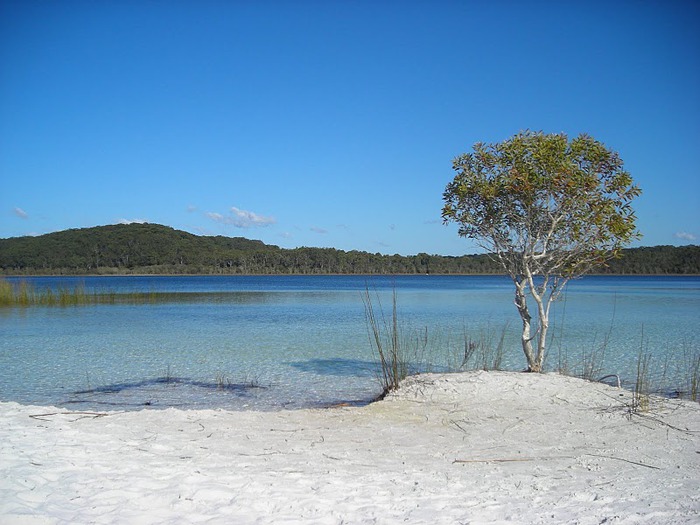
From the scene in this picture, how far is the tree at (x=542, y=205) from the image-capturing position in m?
9.30

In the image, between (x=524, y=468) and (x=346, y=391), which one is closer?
(x=524, y=468)

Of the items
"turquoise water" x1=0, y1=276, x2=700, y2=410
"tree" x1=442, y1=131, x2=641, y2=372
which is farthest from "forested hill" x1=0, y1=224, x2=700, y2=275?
"tree" x1=442, y1=131, x2=641, y2=372

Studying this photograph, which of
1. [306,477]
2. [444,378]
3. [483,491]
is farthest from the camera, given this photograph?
[444,378]

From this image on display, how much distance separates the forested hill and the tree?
9701 centimetres

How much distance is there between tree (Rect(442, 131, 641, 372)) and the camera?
366 inches

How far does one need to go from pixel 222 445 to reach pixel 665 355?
38.6 feet

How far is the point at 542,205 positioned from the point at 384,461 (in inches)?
219

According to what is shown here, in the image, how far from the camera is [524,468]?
221 inches

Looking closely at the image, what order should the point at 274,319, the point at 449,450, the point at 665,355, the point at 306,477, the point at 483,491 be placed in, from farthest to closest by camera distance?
the point at 274,319 < the point at 665,355 < the point at 449,450 < the point at 306,477 < the point at 483,491

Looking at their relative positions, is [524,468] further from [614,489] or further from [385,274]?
[385,274]

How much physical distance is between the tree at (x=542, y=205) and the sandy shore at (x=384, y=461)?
2.06 metres

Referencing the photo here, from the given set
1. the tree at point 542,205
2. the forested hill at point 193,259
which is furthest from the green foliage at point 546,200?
the forested hill at point 193,259

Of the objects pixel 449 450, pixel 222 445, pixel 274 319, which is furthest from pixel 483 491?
pixel 274 319

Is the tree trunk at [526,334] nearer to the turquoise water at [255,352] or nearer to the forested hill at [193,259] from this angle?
the turquoise water at [255,352]
